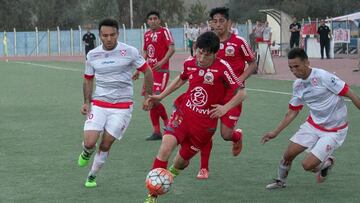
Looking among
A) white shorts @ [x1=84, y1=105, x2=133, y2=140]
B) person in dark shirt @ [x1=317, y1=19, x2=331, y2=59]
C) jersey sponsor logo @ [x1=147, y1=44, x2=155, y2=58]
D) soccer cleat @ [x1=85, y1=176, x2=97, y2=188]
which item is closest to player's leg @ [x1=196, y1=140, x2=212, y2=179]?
white shorts @ [x1=84, y1=105, x2=133, y2=140]

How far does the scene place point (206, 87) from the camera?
24.1 ft

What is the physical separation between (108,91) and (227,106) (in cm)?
185

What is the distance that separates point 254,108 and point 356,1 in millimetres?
60402

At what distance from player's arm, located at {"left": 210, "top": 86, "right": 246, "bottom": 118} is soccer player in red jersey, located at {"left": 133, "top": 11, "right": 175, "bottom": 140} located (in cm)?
463

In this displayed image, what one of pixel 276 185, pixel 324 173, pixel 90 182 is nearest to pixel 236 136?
pixel 276 185

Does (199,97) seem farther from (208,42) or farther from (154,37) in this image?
(154,37)

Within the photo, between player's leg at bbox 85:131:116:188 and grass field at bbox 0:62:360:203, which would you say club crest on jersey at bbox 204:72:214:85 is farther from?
player's leg at bbox 85:131:116:188

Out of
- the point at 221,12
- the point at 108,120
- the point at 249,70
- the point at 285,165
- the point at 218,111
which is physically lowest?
the point at 285,165

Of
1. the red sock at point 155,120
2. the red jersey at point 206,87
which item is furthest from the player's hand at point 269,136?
the red sock at point 155,120

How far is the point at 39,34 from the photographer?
61.2 metres

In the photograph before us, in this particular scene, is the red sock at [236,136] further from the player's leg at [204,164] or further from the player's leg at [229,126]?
the player's leg at [204,164]

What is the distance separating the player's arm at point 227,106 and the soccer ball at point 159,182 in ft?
2.55

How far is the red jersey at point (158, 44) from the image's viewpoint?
1228 cm

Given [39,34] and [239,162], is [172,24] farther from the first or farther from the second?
[239,162]
